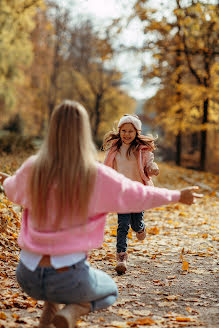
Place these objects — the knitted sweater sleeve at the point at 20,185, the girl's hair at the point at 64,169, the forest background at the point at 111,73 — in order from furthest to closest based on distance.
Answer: the forest background at the point at 111,73 → the knitted sweater sleeve at the point at 20,185 → the girl's hair at the point at 64,169

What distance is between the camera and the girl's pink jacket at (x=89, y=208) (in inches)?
102

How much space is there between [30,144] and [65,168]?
1224cm

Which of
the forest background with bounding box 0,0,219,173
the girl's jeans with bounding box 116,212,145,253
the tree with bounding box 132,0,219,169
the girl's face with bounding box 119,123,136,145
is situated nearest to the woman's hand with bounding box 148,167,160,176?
the girl's face with bounding box 119,123,136,145

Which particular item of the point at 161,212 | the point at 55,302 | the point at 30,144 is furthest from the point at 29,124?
the point at 55,302

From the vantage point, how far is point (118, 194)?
2650mm

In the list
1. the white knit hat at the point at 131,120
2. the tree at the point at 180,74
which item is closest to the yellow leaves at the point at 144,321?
the white knit hat at the point at 131,120

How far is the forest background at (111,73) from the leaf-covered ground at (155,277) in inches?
212

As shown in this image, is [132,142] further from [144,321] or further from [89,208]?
[89,208]

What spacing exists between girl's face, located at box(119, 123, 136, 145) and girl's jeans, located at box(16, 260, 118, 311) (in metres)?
2.67

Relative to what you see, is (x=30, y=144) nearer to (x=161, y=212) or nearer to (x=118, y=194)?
(x=161, y=212)

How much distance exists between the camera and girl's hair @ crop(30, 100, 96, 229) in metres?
2.56

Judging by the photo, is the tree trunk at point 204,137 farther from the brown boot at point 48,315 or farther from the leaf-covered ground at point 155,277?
the brown boot at point 48,315

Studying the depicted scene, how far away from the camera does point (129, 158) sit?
5230 mm

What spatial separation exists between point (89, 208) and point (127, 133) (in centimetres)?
267
